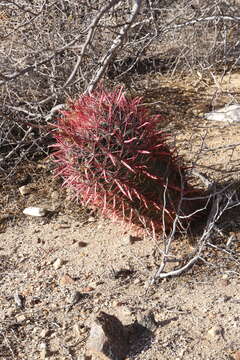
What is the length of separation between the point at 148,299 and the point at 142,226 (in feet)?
1.73

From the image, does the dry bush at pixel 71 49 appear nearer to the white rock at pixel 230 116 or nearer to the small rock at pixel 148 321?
the white rock at pixel 230 116

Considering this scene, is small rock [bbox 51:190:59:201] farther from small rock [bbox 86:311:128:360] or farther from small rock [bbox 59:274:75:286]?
small rock [bbox 86:311:128:360]

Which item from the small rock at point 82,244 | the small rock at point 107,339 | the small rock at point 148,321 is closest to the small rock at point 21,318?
the small rock at point 107,339

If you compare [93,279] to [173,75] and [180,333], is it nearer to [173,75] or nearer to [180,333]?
[180,333]

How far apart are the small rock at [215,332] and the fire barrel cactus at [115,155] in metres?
0.62

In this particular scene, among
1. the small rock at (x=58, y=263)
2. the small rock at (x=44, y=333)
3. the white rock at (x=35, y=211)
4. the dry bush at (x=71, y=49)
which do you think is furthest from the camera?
the dry bush at (x=71, y=49)

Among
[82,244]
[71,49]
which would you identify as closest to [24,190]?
[82,244]

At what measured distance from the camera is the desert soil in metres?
2.88

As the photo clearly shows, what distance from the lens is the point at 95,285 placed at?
3348 mm

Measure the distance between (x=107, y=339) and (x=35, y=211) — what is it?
1.60 metres

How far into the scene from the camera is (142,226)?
3.57 m

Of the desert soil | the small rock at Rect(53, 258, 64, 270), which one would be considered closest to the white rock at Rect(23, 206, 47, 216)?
the desert soil

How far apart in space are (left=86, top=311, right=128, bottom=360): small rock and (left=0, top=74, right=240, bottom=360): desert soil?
0.06 meters

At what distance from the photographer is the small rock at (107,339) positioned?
2.73m
